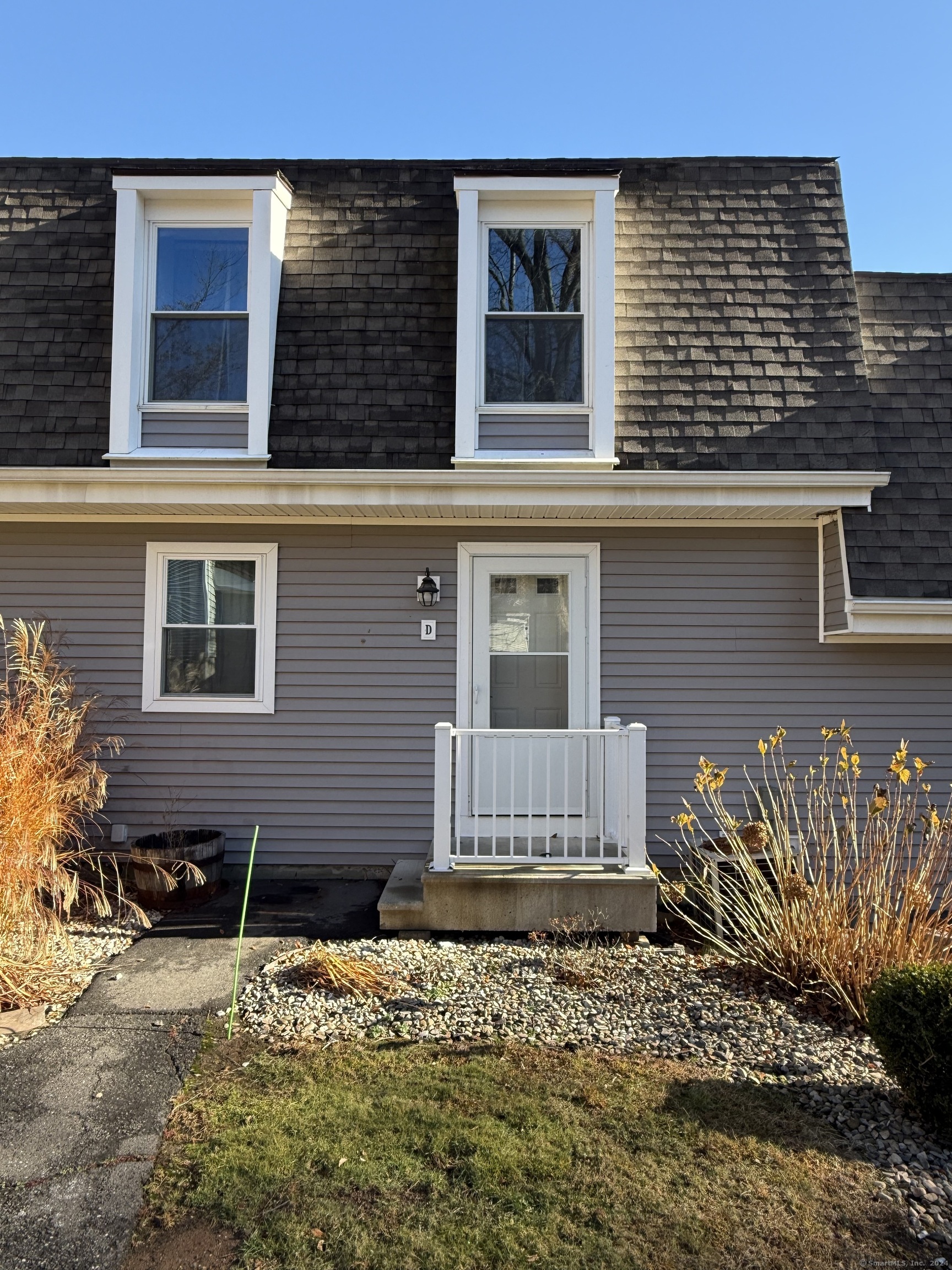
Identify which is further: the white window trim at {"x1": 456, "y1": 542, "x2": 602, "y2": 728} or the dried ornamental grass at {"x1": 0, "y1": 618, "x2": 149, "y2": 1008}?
the white window trim at {"x1": 456, "y1": 542, "x2": 602, "y2": 728}

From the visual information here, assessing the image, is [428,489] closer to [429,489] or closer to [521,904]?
[429,489]

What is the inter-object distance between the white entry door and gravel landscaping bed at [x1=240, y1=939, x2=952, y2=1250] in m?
1.88

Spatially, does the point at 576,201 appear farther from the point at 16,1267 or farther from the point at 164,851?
the point at 16,1267

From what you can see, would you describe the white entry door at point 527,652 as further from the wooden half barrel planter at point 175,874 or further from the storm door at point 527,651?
the wooden half barrel planter at point 175,874

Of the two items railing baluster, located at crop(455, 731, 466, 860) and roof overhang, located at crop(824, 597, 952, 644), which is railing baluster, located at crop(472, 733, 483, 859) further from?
roof overhang, located at crop(824, 597, 952, 644)

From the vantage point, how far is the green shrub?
313 cm

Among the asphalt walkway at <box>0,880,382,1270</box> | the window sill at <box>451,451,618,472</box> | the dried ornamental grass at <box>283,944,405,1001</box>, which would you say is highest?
the window sill at <box>451,451,618,472</box>

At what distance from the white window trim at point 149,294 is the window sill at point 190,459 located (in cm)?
1

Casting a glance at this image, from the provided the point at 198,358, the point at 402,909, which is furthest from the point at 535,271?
the point at 402,909

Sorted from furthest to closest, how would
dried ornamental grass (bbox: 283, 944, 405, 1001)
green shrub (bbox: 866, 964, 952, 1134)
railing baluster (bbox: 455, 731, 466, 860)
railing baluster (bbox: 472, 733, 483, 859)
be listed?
railing baluster (bbox: 455, 731, 466, 860)
railing baluster (bbox: 472, 733, 483, 859)
dried ornamental grass (bbox: 283, 944, 405, 1001)
green shrub (bbox: 866, 964, 952, 1134)

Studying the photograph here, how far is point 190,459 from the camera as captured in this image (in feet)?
20.7

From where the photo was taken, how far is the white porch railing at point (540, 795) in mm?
5461

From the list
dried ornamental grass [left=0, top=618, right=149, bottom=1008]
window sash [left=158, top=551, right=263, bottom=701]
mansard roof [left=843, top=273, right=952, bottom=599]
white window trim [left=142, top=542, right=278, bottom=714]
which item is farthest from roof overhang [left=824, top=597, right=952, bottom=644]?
dried ornamental grass [left=0, top=618, right=149, bottom=1008]

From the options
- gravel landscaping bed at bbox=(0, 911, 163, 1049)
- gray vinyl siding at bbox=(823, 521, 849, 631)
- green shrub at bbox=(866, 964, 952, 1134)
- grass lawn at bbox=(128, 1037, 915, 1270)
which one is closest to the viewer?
grass lawn at bbox=(128, 1037, 915, 1270)
